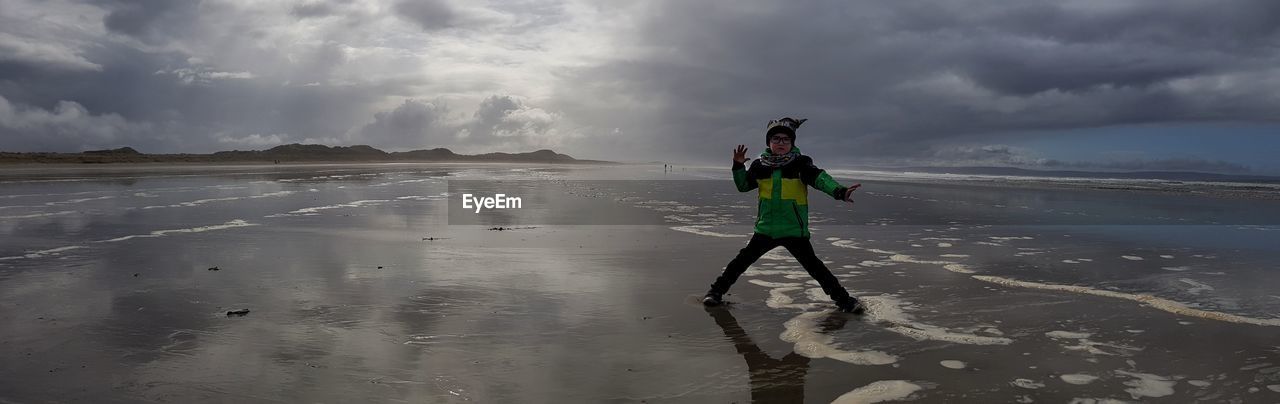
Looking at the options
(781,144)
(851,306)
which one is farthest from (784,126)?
(851,306)

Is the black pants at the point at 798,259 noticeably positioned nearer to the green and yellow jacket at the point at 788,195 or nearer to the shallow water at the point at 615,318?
the green and yellow jacket at the point at 788,195

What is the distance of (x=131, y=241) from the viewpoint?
38.1 ft

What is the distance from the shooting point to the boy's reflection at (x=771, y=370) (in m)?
4.32

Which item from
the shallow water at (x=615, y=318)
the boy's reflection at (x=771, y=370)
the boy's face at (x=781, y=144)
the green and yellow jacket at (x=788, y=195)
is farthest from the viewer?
the boy's face at (x=781, y=144)

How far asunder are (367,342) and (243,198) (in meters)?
20.6

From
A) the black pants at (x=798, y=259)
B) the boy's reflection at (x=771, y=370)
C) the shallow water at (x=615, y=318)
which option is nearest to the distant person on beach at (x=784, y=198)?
the black pants at (x=798, y=259)

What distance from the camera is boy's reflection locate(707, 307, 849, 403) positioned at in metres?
4.32

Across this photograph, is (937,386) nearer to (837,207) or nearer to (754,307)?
(754,307)

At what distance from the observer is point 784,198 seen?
689cm

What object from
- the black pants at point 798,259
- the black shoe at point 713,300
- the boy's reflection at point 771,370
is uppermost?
the black pants at point 798,259

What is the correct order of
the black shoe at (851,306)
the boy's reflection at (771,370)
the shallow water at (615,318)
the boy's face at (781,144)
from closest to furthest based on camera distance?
the boy's reflection at (771,370), the shallow water at (615,318), the black shoe at (851,306), the boy's face at (781,144)

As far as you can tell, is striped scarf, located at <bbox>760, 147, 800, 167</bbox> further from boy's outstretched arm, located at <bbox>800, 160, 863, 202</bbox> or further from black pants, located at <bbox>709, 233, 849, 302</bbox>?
black pants, located at <bbox>709, 233, 849, 302</bbox>

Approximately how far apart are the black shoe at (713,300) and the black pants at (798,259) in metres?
0.04

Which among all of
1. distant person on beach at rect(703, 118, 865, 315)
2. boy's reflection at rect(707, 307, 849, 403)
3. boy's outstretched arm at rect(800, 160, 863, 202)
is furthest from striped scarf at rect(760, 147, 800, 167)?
boy's reflection at rect(707, 307, 849, 403)
